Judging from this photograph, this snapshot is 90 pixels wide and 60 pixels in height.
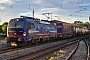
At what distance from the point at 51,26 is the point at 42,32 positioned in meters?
5.75

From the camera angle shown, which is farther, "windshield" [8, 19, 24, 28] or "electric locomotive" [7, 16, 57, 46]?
"windshield" [8, 19, 24, 28]

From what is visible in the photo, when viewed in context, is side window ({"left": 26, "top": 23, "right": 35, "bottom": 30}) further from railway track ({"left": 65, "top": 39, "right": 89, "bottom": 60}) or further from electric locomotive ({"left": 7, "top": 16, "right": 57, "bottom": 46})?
railway track ({"left": 65, "top": 39, "right": 89, "bottom": 60})

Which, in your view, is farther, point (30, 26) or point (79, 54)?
point (30, 26)

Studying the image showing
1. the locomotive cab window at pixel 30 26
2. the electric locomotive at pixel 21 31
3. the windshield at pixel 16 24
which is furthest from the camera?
the locomotive cab window at pixel 30 26

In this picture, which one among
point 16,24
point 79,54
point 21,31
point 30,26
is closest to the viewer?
point 79,54

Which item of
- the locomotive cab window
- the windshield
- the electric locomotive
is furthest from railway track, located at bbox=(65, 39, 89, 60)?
the windshield

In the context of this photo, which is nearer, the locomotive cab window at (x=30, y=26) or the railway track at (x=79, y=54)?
the railway track at (x=79, y=54)

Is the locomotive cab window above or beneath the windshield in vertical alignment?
beneath

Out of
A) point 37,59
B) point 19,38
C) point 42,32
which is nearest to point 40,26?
point 42,32

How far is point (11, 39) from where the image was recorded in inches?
882

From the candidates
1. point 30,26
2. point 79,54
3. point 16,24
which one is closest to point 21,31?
point 16,24

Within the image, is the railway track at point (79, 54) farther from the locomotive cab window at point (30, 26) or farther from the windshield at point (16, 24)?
the windshield at point (16, 24)

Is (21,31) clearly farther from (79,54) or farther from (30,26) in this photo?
(79,54)

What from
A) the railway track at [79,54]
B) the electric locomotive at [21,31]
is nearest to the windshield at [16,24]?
the electric locomotive at [21,31]
